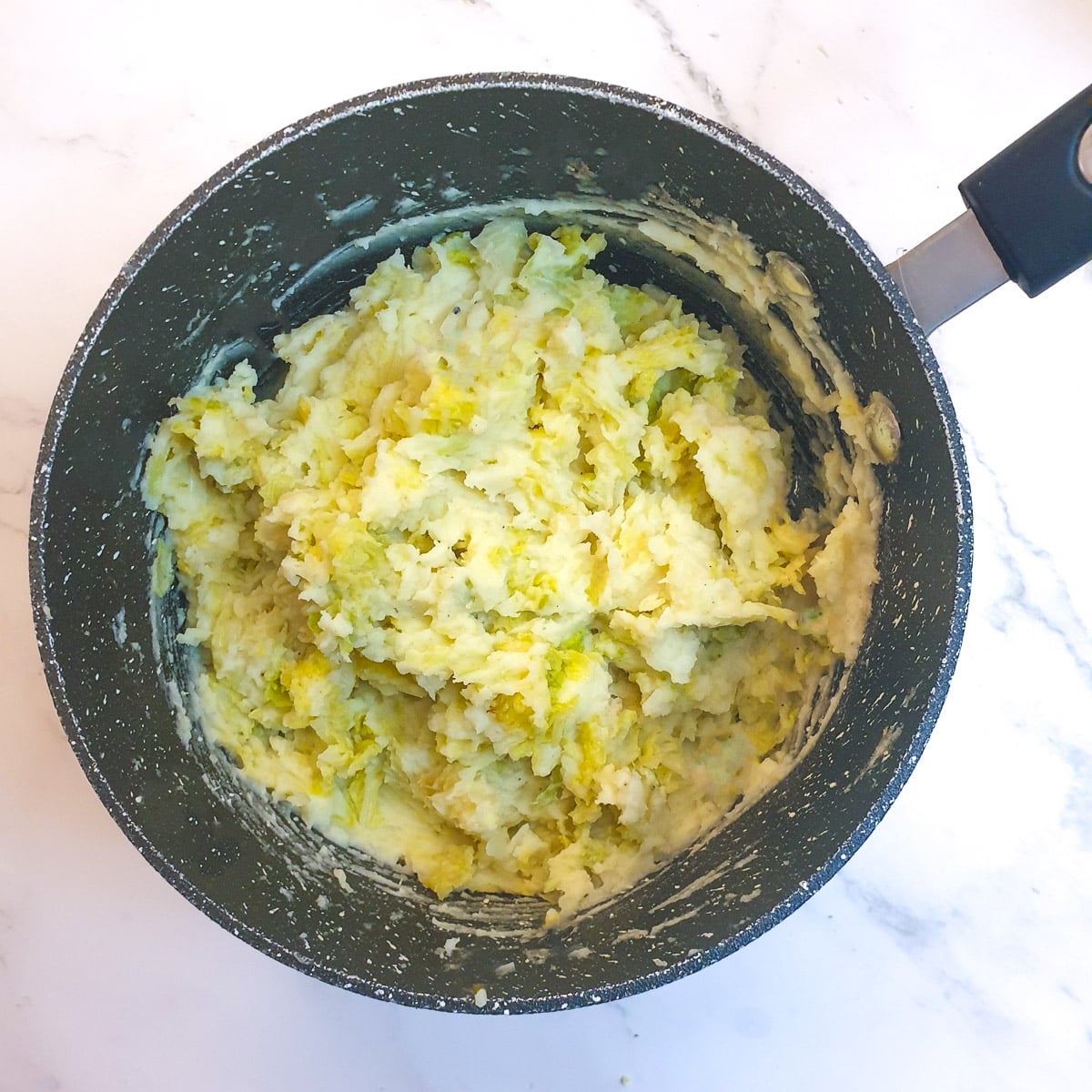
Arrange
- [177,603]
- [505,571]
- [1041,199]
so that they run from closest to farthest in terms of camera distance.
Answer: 1. [1041,199]
2. [505,571]
3. [177,603]

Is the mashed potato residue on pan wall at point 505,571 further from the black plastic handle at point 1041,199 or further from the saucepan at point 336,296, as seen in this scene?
the black plastic handle at point 1041,199

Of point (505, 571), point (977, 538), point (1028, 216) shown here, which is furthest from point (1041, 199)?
point (505, 571)

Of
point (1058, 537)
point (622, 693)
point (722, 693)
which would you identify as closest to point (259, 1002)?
point (622, 693)

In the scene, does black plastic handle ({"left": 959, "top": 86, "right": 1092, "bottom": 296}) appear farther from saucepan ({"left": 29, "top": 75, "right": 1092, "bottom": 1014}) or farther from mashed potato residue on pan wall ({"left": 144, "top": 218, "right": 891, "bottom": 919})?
mashed potato residue on pan wall ({"left": 144, "top": 218, "right": 891, "bottom": 919})

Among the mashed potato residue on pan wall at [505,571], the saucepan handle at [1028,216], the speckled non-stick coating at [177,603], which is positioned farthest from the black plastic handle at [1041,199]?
the mashed potato residue on pan wall at [505,571]

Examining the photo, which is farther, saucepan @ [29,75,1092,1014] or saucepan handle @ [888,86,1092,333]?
saucepan @ [29,75,1092,1014]

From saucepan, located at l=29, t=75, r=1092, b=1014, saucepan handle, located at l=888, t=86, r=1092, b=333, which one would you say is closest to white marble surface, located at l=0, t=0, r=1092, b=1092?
saucepan, located at l=29, t=75, r=1092, b=1014

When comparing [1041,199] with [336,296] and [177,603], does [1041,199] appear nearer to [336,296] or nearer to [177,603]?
[336,296]
